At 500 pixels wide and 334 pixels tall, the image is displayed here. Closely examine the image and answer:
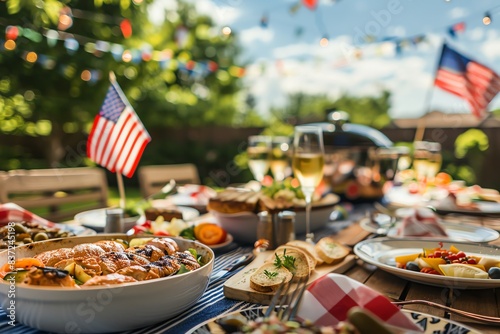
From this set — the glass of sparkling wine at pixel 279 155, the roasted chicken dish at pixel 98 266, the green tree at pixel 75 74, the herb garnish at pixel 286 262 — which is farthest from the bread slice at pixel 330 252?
the green tree at pixel 75 74

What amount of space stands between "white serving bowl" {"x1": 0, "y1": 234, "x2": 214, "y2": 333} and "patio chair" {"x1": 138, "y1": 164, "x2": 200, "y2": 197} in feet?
7.13

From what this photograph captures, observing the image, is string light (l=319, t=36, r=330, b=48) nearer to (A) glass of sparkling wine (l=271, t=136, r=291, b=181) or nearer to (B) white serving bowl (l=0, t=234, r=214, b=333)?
(A) glass of sparkling wine (l=271, t=136, r=291, b=181)

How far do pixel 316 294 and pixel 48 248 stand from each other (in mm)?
713

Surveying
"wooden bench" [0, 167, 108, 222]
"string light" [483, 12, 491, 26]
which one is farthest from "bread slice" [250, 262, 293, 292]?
"string light" [483, 12, 491, 26]

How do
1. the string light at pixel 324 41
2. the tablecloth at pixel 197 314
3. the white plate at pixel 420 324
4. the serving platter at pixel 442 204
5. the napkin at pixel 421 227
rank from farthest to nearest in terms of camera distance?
the string light at pixel 324 41
the serving platter at pixel 442 204
the napkin at pixel 421 227
the tablecloth at pixel 197 314
the white plate at pixel 420 324

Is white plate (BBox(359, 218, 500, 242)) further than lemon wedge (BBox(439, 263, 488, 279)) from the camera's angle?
Yes

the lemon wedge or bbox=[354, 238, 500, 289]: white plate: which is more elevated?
the lemon wedge

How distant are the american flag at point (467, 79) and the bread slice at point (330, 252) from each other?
8.60 feet

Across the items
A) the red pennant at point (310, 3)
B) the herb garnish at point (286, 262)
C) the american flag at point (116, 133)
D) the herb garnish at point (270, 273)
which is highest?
the red pennant at point (310, 3)

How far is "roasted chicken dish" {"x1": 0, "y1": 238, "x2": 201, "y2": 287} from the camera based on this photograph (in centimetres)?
78

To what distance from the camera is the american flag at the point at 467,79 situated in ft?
11.3

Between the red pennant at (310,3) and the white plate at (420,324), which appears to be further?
the red pennant at (310,3)

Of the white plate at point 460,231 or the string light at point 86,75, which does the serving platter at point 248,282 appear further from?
the string light at point 86,75

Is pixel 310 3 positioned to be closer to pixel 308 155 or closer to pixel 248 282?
pixel 308 155
